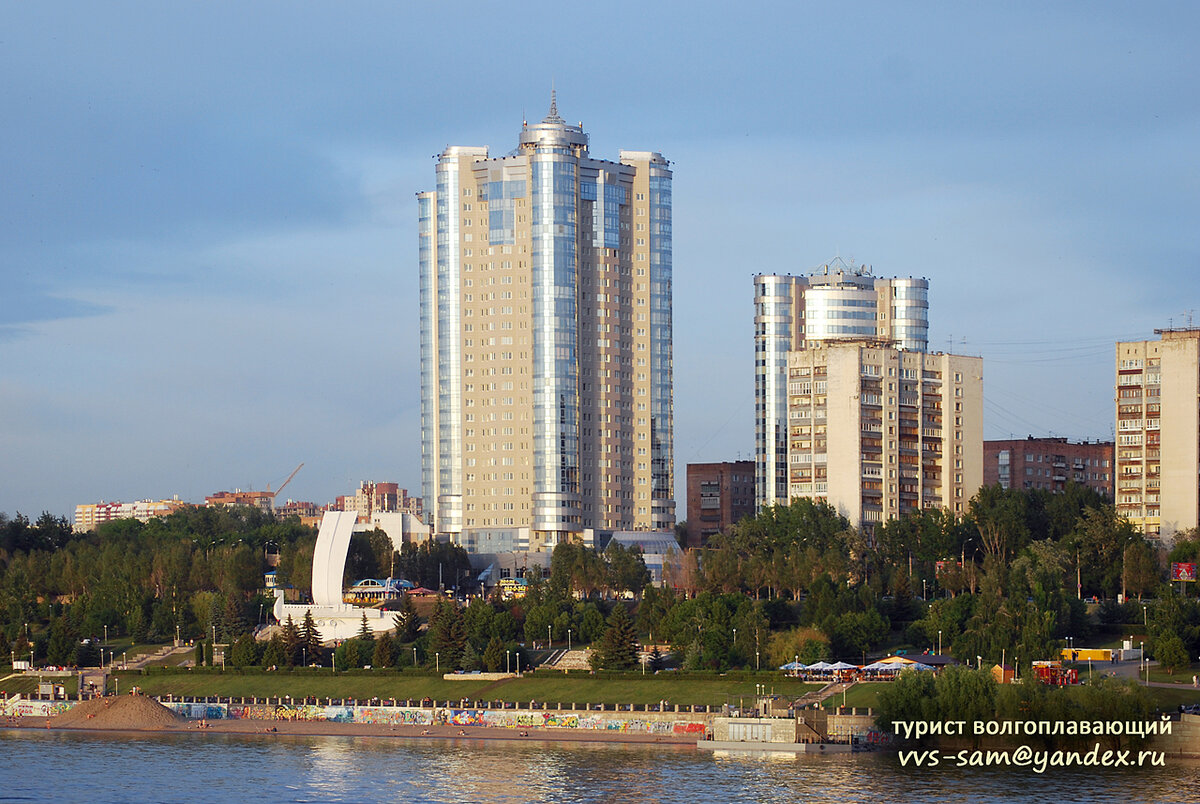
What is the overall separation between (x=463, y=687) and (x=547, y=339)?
Result: 68.1 m

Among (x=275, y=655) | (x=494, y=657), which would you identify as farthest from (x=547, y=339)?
(x=494, y=657)

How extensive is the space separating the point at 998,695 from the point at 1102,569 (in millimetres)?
54526

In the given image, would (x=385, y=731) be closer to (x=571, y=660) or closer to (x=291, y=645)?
(x=571, y=660)

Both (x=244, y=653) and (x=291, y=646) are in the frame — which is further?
(x=291, y=646)

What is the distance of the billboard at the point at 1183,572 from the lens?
14850 centimetres

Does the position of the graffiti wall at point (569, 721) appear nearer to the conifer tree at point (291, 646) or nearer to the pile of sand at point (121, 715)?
the pile of sand at point (121, 715)

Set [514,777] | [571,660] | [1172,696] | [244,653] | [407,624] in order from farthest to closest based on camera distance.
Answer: [407,624] < [244,653] < [571,660] < [1172,696] < [514,777]

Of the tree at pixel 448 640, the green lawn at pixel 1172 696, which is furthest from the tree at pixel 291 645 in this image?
the green lawn at pixel 1172 696

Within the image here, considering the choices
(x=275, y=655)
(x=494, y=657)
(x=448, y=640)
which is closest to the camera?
(x=494, y=657)

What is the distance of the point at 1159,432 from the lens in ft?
536

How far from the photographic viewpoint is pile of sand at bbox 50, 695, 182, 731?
12188 centimetres

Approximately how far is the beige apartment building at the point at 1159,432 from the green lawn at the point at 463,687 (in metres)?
60.5

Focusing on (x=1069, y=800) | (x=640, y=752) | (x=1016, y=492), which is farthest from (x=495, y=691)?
(x=1016, y=492)

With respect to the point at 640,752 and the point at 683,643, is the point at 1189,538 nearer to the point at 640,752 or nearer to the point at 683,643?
the point at 683,643
